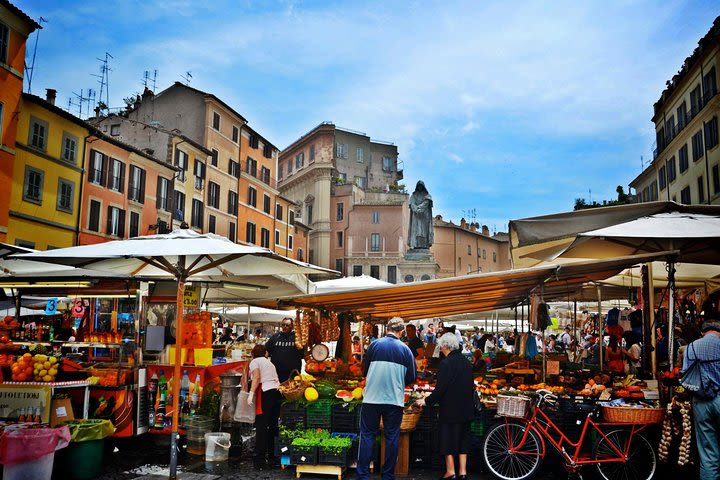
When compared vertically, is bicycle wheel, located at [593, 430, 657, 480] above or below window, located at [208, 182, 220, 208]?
below

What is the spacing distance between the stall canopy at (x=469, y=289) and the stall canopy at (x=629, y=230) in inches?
11.5

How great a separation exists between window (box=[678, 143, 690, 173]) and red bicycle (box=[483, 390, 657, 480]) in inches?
1421

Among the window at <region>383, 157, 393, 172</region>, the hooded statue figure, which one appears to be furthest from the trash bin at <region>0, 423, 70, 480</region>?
the window at <region>383, 157, 393, 172</region>

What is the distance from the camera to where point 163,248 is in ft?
23.6

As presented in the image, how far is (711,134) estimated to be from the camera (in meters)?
33.1

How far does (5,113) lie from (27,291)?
1595 cm

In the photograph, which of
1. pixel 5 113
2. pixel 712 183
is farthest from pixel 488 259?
pixel 5 113

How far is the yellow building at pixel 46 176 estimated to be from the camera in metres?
26.5

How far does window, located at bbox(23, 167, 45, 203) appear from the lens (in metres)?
26.9

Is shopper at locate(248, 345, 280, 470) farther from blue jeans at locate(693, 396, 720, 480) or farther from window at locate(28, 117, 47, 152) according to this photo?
window at locate(28, 117, 47, 152)

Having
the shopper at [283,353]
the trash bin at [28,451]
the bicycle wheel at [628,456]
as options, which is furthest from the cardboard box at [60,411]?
the bicycle wheel at [628,456]

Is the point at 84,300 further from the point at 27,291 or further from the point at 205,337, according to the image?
the point at 205,337

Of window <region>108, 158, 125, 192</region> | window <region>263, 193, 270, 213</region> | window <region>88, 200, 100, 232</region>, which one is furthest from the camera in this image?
window <region>263, 193, 270, 213</region>

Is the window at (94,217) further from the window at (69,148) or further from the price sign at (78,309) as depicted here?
the price sign at (78,309)
